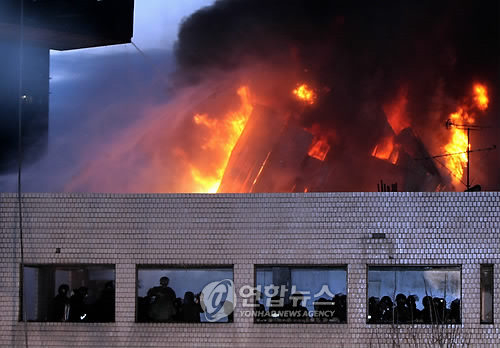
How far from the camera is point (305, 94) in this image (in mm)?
32625

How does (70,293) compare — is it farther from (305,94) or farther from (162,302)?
(305,94)

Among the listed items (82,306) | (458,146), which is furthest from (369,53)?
(82,306)

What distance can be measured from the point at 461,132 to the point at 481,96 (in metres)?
1.59

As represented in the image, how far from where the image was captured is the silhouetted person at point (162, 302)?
15789 millimetres

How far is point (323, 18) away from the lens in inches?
1312

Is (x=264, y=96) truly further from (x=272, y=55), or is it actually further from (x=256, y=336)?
(x=256, y=336)

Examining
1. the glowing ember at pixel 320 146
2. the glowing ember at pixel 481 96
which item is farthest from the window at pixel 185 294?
the glowing ember at pixel 481 96

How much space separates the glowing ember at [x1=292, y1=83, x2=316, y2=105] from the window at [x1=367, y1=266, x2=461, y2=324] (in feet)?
56.3

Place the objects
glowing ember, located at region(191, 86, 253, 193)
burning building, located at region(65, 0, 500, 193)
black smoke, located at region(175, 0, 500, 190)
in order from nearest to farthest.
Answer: glowing ember, located at region(191, 86, 253, 193)
burning building, located at region(65, 0, 500, 193)
black smoke, located at region(175, 0, 500, 190)

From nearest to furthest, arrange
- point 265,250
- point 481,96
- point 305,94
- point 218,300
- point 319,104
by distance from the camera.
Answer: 1. point 265,250
2. point 218,300
3. point 319,104
4. point 305,94
5. point 481,96

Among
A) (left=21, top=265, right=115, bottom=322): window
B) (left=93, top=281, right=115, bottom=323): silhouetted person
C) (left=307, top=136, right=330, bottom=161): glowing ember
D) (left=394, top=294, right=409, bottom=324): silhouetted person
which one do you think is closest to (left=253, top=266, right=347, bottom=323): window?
(left=394, top=294, right=409, bottom=324): silhouetted person

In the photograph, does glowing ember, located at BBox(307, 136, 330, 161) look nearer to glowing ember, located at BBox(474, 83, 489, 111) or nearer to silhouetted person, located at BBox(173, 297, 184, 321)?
glowing ember, located at BBox(474, 83, 489, 111)

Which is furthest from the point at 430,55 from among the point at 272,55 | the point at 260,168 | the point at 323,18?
the point at 260,168

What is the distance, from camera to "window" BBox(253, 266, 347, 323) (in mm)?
15703
